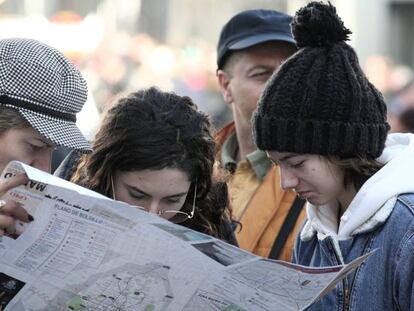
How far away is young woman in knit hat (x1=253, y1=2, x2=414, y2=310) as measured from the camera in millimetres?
2574

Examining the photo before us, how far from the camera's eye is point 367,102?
2699 mm

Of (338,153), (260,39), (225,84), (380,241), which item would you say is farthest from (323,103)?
(225,84)

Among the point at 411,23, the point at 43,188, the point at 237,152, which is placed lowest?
the point at 411,23

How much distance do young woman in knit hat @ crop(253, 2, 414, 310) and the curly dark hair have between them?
251mm

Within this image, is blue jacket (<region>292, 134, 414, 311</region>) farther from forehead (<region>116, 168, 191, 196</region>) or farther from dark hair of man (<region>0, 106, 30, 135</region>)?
dark hair of man (<region>0, 106, 30, 135</region>)

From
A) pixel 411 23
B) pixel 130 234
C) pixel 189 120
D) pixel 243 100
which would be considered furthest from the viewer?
pixel 411 23

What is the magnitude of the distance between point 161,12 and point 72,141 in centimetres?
1877

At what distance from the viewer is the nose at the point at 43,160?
2629 millimetres

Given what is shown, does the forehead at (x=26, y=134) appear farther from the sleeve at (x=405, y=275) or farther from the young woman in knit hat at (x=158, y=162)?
the sleeve at (x=405, y=275)

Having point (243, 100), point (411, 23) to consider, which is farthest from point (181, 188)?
point (411, 23)

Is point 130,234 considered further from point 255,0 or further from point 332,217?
point 255,0

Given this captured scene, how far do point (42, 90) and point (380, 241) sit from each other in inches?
37.1

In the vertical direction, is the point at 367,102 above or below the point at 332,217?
above

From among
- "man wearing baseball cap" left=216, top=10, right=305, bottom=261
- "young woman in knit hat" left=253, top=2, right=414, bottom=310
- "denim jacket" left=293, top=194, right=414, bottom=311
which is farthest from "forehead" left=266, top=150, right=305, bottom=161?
"man wearing baseball cap" left=216, top=10, right=305, bottom=261
